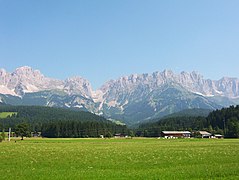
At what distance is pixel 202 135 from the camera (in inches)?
7505

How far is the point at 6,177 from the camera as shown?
77.4 feet

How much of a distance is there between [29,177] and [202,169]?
43.5ft

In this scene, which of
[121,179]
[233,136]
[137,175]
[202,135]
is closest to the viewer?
[121,179]

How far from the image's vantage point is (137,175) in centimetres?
2406

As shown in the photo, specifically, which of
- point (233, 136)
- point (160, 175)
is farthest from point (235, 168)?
point (233, 136)

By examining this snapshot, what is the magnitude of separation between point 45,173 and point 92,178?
15.0 feet

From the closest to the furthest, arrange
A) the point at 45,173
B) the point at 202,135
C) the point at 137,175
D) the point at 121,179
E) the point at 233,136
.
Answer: the point at 121,179 < the point at 137,175 < the point at 45,173 < the point at 233,136 < the point at 202,135

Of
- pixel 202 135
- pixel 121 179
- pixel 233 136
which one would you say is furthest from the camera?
pixel 202 135

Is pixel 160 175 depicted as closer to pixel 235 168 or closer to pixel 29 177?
pixel 235 168

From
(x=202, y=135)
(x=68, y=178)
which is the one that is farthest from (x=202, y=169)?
(x=202, y=135)

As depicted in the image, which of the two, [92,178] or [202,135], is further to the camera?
[202,135]

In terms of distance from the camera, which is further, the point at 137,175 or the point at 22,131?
the point at 22,131

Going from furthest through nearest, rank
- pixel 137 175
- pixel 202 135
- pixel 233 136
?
1. pixel 202 135
2. pixel 233 136
3. pixel 137 175

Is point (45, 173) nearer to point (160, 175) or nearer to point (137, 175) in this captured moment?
point (137, 175)
